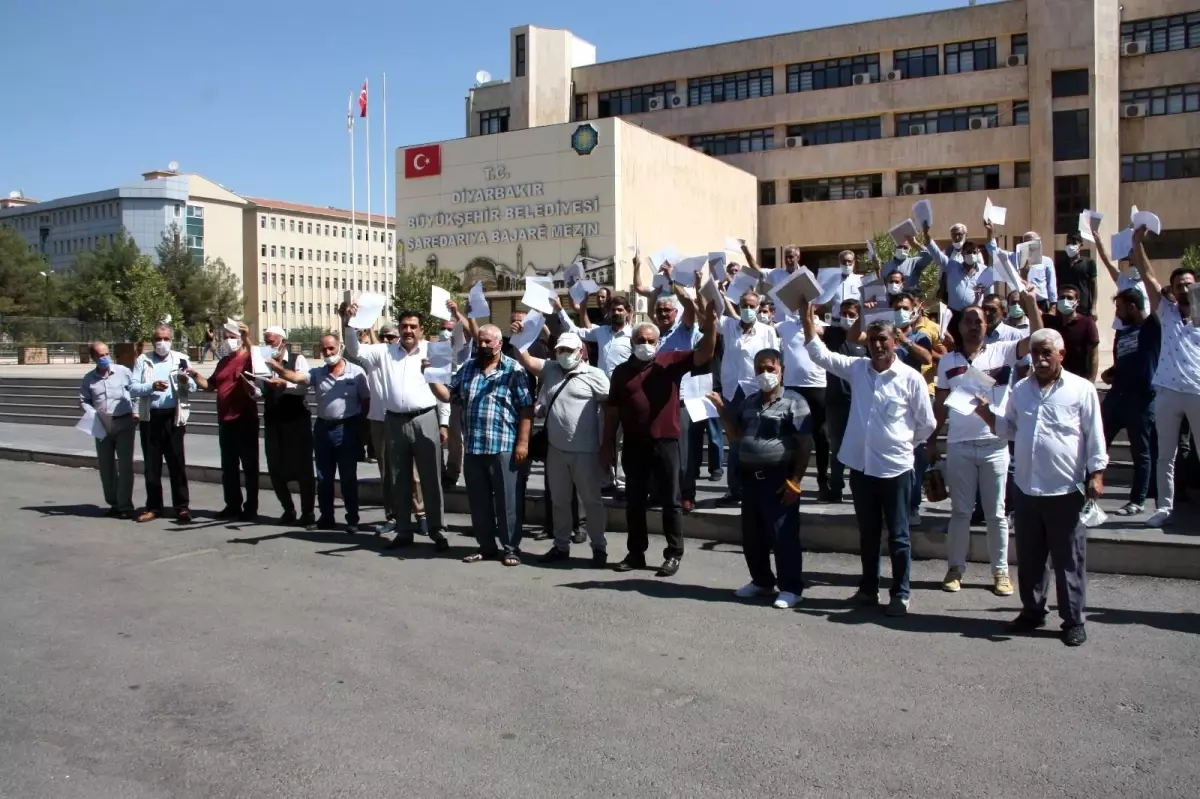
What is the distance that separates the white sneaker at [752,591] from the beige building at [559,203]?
35.6 metres

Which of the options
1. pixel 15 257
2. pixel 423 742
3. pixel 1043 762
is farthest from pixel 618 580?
pixel 15 257

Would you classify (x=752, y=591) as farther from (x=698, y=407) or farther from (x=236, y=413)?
(x=236, y=413)

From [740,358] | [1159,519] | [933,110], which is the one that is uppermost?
[933,110]

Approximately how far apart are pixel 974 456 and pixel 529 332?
154 inches

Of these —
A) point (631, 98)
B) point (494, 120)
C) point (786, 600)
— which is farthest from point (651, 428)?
point (494, 120)

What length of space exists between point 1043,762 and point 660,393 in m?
4.32

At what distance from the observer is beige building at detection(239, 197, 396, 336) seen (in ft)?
384

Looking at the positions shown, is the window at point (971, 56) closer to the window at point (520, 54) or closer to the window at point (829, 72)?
the window at point (829, 72)

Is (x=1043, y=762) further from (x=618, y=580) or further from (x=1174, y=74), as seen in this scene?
(x=1174, y=74)

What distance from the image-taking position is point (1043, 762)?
4.47 m

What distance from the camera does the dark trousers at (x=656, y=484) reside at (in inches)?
324

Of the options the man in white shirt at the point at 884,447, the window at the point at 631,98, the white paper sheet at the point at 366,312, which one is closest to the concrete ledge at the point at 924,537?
the man in white shirt at the point at 884,447

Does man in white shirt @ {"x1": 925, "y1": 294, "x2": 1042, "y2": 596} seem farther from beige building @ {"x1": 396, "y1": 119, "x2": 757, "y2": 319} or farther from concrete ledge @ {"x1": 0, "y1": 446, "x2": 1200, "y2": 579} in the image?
beige building @ {"x1": 396, "y1": 119, "x2": 757, "y2": 319}

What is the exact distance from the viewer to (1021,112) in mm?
45250
